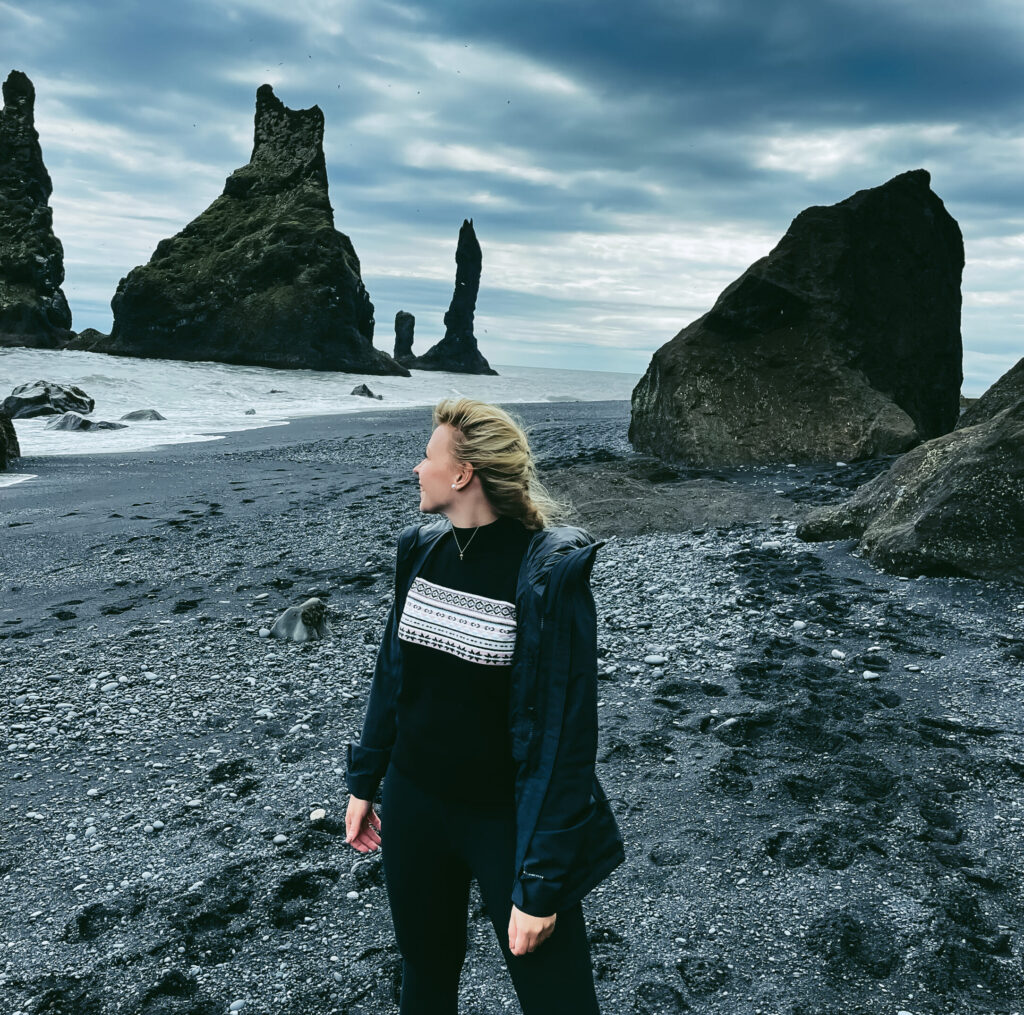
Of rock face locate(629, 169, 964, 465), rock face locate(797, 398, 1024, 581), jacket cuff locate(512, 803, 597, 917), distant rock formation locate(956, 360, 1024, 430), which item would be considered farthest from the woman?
rock face locate(629, 169, 964, 465)

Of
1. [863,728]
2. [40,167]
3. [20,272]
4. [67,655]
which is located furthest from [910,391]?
[40,167]

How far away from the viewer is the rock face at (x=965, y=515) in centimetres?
679

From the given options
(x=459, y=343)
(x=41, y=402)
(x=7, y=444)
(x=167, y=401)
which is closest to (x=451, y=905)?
(x=7, y=444)

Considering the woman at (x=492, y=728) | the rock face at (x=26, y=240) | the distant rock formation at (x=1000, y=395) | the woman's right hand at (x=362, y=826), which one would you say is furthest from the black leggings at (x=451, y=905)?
the rock face at (x=26, y=240)

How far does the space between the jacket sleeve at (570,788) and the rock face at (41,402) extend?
901 inches

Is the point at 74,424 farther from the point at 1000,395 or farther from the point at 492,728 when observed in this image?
the point at 492,728

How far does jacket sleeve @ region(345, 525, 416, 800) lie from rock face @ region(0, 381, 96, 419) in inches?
875

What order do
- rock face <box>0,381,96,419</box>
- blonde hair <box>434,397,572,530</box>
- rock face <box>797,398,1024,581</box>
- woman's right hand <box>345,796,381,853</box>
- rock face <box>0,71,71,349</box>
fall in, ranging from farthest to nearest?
rock face <box>0,71,71,349</box>, rock face <box>0,381,96,419</box>, rock face <box>797,398,1024,581</box>, woman's right hand <box>345,796,381,853</box>, blonde hair <box>434,397,572,530</box>

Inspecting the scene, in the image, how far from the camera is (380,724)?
2494 millimetres

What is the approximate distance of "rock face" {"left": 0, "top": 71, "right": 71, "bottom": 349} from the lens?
6316 centimetres

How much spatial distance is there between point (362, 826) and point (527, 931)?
806mm

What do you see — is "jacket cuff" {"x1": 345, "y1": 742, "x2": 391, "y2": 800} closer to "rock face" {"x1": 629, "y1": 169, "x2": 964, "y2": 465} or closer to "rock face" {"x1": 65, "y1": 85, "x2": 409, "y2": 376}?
"rock face" {"x1": 629, "y1": 169, "x2": 964, "y2": 465}

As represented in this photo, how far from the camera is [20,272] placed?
65.4 m

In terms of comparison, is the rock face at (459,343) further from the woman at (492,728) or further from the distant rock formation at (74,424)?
the woman at (492,728)
